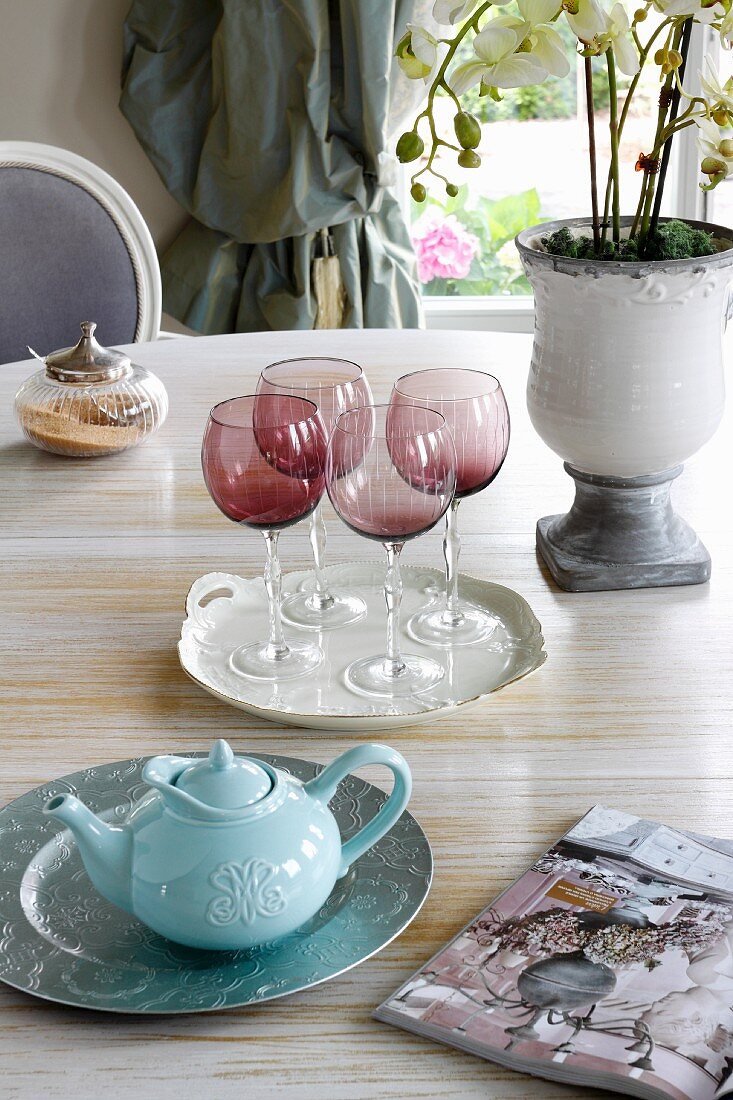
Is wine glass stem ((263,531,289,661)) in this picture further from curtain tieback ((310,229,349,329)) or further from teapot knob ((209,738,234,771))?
curtain tieback ((310,229,349,329))

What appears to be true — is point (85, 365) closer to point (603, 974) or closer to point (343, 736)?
point (343, 736)

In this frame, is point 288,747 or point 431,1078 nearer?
point 431,1078

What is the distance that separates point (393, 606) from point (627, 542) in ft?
0.92

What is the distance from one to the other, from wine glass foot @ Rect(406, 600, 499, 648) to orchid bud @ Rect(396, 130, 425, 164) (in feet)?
1.16

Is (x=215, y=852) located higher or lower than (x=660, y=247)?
lower

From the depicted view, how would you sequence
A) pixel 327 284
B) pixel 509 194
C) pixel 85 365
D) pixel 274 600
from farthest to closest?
pixel 509 194 < pixel 327 284 < pixel 85 365 < pixel 274 600

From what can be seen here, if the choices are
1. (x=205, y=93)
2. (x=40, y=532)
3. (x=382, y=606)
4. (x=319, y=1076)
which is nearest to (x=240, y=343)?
(x=40, y=532)

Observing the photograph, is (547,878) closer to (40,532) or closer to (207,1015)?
(207,1015)

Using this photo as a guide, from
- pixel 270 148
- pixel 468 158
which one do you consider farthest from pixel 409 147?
pixel 270 148

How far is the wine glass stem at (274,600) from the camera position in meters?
0.91

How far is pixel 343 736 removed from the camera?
2.72 ft

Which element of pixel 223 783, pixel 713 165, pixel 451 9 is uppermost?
pixel 451 9

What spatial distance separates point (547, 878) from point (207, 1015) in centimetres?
20

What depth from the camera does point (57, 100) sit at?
9.82ft
